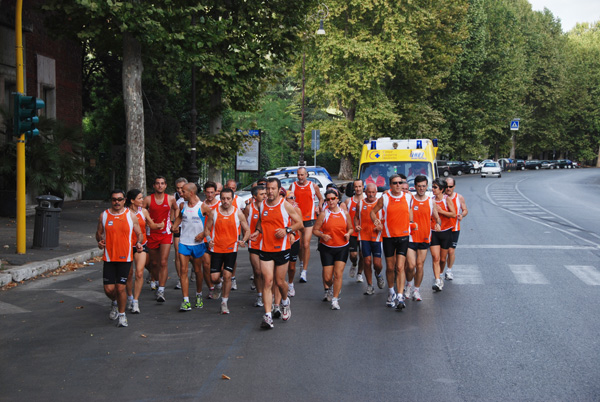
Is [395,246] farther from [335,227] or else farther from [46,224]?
[46,224]

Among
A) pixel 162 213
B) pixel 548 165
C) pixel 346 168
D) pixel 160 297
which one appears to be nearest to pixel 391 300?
pixel 160 297

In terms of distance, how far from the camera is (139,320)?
908 cm

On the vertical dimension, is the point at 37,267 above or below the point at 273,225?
below

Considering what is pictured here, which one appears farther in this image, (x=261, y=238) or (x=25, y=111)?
(x=25, y=111)

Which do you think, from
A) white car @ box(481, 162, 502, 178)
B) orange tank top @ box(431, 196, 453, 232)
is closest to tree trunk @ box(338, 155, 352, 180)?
white car @ box(481, 162, 502, 178)

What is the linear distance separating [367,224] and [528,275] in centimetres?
386

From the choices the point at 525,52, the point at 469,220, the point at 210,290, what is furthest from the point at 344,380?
the point at 525,52

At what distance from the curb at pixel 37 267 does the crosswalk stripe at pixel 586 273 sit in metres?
9.67

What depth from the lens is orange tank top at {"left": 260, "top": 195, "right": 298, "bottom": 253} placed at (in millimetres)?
8867

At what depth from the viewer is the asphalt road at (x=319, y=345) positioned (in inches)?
243

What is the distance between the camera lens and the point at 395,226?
394 inches

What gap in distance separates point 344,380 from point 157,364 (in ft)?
6.27

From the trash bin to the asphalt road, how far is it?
104 inches

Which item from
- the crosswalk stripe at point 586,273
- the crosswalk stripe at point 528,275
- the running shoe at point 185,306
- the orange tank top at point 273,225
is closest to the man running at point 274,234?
the orange tank top at point 273,225
